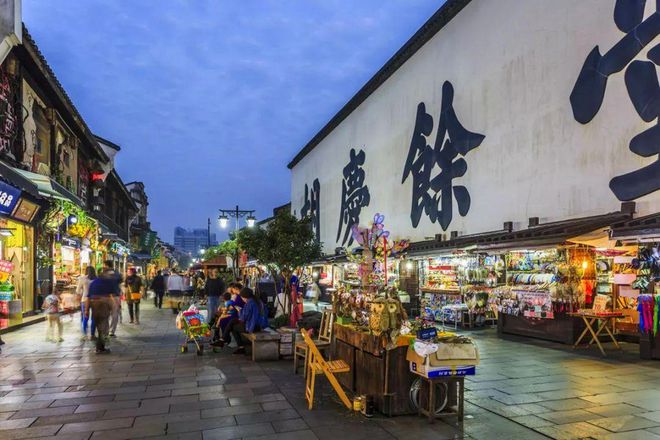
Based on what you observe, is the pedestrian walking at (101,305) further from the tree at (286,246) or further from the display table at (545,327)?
the display table at (545,327)

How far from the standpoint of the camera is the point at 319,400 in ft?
20.9

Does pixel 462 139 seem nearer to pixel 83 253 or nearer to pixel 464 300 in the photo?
pixel 464 300

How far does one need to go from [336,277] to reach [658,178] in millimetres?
18241

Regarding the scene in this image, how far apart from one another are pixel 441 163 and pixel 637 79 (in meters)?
7.09

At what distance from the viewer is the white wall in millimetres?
9438

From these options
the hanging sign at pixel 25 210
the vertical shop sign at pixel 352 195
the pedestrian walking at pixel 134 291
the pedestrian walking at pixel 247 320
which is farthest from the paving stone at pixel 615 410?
the vertical shop sign at pixel 352 195

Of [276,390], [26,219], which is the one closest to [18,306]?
[26,219]

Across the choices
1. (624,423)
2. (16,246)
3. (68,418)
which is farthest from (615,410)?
(16,246)

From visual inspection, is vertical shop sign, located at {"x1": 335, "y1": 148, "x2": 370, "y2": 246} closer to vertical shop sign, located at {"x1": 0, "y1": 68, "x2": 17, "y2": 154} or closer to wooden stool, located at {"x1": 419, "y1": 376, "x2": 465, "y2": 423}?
vertical shop sign, located at {"x1": 0, "y1": 68, "x2": 17, "y2": 154}

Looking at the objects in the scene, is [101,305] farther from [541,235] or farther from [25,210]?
[541,235]

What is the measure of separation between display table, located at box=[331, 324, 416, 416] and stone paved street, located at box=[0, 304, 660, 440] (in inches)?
9.2

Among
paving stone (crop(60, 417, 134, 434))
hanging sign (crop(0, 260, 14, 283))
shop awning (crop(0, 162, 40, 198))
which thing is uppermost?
shop awning (crop(0, 162, 40, 198))

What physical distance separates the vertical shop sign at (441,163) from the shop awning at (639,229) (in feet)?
18.7

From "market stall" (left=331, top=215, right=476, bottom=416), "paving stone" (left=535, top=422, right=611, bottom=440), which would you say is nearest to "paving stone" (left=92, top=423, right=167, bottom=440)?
"market stall" (left=331, top=215, right=476, bottom=416)
